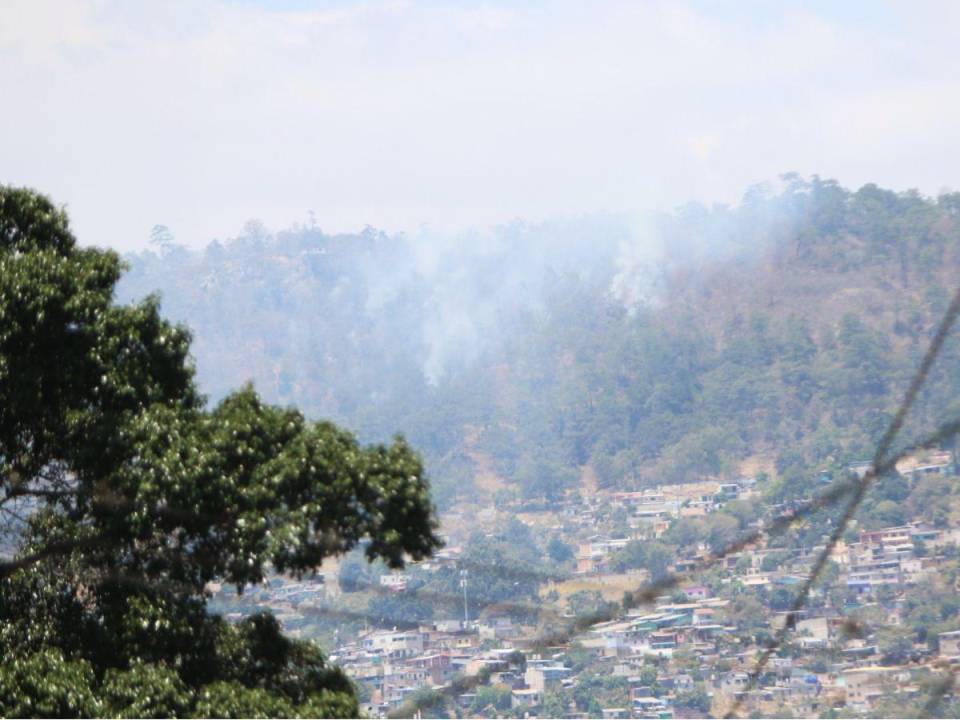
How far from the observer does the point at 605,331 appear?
14288cm

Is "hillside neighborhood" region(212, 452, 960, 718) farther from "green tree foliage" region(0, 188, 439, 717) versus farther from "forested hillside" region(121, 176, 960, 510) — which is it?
"green tree foliage" region(0, 188, 439, 717)

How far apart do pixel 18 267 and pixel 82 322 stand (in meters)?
0.52

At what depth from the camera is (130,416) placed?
973cm

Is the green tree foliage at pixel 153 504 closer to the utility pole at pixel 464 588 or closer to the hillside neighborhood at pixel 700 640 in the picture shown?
the hillside neighborhood at pixel 700 640

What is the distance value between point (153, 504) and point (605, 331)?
440 feet

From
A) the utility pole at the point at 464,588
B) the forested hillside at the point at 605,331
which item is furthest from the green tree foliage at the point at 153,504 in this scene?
the forested hillside at the point at 605,331

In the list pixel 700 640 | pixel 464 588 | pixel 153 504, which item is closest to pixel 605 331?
pixel 700 640

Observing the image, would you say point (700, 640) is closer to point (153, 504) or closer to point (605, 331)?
point (153, 504)

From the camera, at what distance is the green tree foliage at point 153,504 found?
30.8ft

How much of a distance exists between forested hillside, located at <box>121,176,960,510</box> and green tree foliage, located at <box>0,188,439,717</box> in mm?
93435

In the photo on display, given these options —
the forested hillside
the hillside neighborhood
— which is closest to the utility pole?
the hillside neighborhood

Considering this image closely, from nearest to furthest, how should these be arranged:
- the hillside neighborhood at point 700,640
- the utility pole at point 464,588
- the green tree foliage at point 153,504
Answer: the green tree foliage at point 153,504 → the hillside neighborhood at point 700,640 → the utility pole at point 464,588

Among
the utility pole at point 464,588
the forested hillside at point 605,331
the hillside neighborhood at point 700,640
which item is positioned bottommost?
the hillside neighborhood at point 700,640

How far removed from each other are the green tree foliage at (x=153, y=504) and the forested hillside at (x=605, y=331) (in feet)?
307
